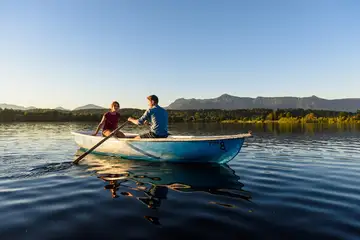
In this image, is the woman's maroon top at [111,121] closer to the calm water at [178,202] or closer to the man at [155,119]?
the man at [155,119]

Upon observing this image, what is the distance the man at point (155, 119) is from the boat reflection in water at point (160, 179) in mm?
1360

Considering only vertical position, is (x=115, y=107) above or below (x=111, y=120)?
above

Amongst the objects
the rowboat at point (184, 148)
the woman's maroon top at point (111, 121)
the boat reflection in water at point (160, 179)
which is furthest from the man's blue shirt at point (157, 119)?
the woman's maroon top at point (111, 121)

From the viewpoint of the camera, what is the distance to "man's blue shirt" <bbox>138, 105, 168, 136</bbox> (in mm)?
10781

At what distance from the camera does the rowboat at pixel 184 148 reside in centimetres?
966

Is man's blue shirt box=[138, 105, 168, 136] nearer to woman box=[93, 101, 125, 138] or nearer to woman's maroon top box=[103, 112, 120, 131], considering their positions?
woman box=[93, 101, 125, 138]

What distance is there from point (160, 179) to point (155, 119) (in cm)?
328

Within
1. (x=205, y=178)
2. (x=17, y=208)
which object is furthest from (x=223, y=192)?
(x=17, y=208)

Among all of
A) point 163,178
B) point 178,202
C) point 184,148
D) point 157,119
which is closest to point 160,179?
point 163,178

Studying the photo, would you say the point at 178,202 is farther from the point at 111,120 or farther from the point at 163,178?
the point at 111,120

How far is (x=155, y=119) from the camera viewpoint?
35.9ft

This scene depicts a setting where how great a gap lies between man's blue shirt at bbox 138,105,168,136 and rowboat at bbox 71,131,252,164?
0.66m

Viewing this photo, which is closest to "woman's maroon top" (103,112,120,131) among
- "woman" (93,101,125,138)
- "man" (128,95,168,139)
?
"woman" (93,101,125,138)

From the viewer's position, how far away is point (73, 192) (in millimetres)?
6930
